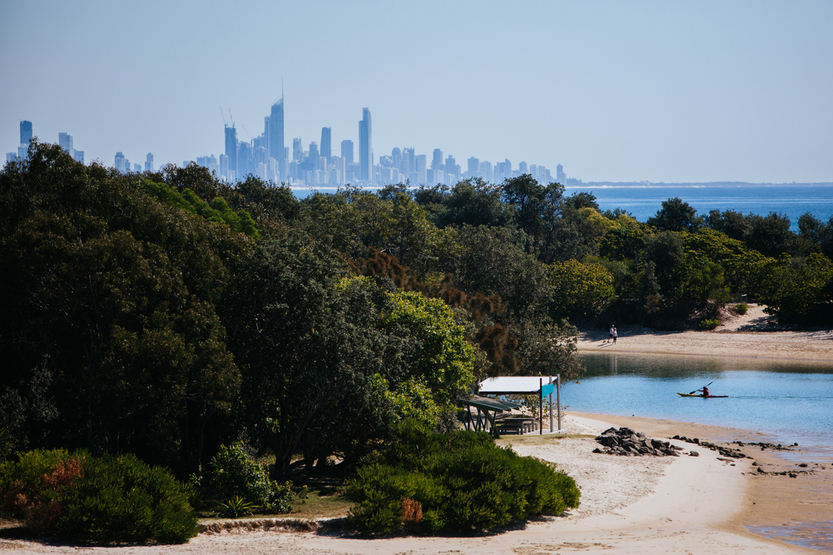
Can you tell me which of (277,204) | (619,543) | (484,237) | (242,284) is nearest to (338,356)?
(242,284)

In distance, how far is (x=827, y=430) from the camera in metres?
30.0

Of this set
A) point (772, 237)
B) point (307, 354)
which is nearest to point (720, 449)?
point (307, 354)

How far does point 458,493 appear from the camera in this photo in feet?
47.8

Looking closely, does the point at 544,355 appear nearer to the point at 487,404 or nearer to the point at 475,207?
the point at 487,404

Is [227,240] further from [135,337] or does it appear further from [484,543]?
[484,543]

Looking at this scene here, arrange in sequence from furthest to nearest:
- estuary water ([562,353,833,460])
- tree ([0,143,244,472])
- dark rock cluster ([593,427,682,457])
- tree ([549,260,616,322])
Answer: tree ([549,260,616,322]) < estuary water ([562,353,833,460]) < dark rock cluster ([593,427,682,457]) < tree ([0,143,244,472])

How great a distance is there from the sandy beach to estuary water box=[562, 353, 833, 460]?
2724 mm

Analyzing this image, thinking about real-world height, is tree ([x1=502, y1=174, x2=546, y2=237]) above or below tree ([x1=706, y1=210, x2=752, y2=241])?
above

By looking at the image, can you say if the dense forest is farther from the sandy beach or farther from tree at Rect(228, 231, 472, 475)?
the sandy beach

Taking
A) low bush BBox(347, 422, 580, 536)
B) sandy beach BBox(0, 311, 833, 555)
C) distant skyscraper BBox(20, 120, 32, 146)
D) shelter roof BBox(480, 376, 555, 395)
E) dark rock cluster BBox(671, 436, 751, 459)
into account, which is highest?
distant skyscraper BBox(20, 120, 32, 146)

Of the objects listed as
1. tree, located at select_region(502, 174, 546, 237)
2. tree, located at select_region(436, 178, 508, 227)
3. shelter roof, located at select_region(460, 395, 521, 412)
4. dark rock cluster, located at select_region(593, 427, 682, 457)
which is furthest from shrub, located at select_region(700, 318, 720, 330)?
shelter roof, located at select_region(460, 395, 521, 412)

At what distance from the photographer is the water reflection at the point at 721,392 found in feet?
106

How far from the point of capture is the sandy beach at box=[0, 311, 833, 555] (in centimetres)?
1318

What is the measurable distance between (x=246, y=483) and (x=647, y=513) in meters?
9.56
